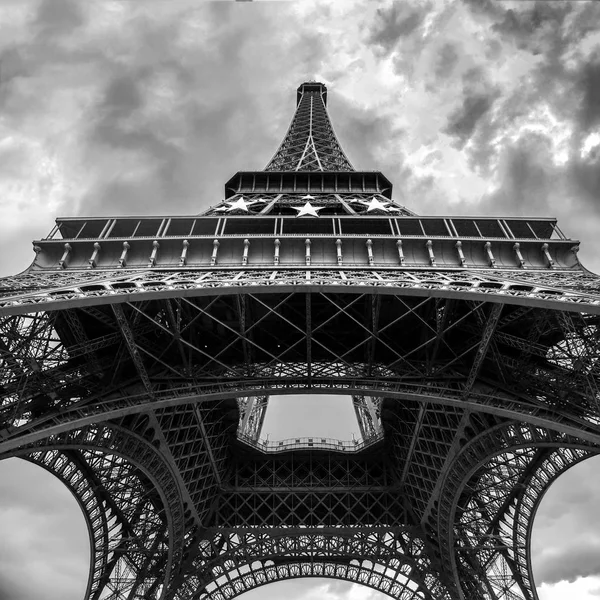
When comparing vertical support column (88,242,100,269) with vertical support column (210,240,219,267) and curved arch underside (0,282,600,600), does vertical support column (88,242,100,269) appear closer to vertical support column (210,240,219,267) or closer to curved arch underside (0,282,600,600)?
curved arch underside (0,282,600,600)

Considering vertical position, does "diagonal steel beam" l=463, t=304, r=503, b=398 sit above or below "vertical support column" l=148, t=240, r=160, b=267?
below

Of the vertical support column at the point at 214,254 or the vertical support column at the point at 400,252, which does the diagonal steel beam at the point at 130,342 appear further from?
the vertical support column at the point at 400,252

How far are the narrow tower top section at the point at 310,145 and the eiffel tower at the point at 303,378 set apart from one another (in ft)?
27.5

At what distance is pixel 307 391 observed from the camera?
20344mm

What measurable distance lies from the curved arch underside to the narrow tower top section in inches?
923

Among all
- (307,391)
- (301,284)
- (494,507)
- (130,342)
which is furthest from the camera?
(494,507)

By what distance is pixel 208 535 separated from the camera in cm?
3306

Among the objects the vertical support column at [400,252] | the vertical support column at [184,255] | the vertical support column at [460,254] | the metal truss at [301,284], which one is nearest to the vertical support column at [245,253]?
the metal truss at [301,284]

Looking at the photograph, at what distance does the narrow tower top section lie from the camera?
155 feet

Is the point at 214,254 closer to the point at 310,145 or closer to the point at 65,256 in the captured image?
the point at 65,256

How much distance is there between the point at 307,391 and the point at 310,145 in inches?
1435

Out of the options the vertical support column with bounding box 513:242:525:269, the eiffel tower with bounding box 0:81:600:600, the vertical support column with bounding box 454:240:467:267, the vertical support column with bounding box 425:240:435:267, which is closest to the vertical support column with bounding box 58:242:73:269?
the eiffel tower with bounding box 0:81:600:600

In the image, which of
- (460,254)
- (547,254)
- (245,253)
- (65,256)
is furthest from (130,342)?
(547,254)

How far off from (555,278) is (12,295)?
17.8 meters
